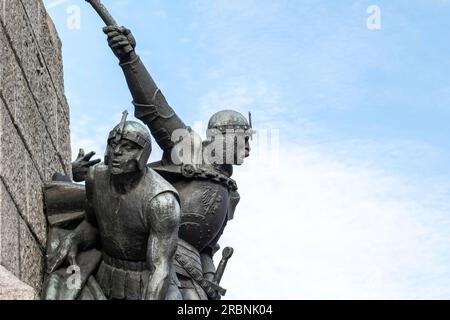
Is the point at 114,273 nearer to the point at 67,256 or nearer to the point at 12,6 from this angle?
the point at 67,256

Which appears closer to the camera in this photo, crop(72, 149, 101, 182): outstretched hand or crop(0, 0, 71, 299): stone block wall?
crop(0, 0, 71, 299): stone block wall

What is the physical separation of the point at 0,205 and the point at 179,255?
74.5 inches

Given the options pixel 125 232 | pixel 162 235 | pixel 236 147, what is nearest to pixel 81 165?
pixel 236 147

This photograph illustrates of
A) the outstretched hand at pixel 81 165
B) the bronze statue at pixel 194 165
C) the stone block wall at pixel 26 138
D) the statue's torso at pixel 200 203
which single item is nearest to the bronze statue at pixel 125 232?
the stone block wall at pixel 26 138

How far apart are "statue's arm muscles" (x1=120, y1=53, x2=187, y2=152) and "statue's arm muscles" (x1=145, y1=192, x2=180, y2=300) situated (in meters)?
1.48

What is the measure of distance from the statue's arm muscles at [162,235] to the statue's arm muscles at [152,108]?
1484mm

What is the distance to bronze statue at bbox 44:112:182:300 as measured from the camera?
1173cm

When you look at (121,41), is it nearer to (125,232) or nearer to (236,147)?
(236,147)

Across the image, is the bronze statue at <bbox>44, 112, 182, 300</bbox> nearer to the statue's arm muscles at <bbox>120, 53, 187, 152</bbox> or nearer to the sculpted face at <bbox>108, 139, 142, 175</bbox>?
the sculpted face at <bbox>108, 139, 142, 175</bbox>

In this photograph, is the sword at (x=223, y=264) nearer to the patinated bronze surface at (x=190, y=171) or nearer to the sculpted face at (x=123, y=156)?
the patinated bronze surface at (x=190, y=171)

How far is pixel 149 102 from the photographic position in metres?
13.1

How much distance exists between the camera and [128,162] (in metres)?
11.8

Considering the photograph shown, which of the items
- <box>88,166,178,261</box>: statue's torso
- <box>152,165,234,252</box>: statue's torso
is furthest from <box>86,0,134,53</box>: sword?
<box>88,166,178,261</box>: statue's torso
